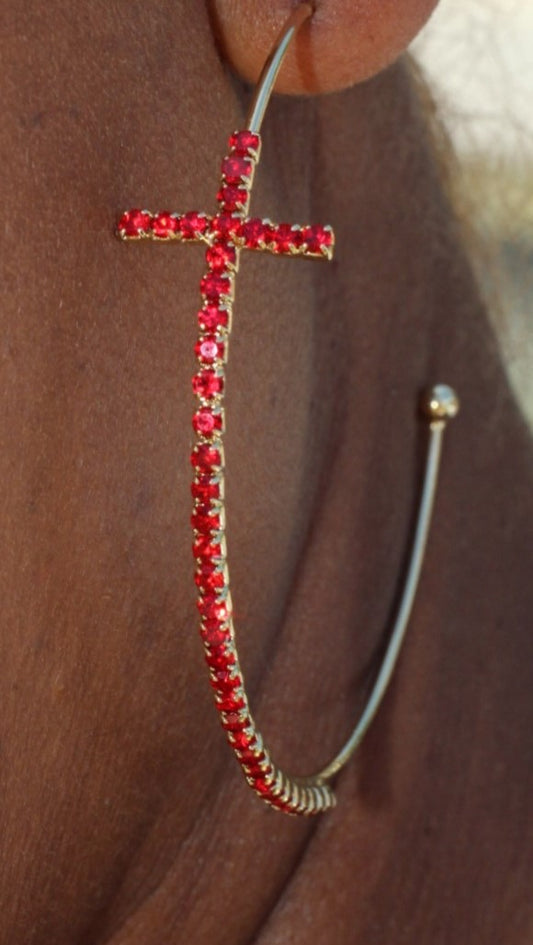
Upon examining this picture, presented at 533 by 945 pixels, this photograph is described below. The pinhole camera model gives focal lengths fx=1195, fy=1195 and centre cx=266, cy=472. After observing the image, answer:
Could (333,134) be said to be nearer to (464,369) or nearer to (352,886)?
(464,369)

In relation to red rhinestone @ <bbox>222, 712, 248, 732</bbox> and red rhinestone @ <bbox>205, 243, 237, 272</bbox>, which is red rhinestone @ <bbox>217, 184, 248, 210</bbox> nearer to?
red rhinestone @ <bbox>205, 243, 237, 272</bbox>

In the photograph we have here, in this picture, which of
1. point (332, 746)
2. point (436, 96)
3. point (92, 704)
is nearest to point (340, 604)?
point (332, 746)

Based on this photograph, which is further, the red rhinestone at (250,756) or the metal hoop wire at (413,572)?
the metal hoop wire at (413,572)

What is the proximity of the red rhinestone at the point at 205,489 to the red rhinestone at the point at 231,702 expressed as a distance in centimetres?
9

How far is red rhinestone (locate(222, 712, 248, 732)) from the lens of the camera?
0.52m

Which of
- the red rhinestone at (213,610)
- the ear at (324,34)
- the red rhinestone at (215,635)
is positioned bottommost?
the red rhinestone at (215,635)

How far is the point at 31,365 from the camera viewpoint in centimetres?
44

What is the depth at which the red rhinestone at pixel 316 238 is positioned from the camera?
0.48 meters

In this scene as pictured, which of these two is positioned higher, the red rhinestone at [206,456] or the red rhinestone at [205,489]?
the red rhinestone at [206,456]

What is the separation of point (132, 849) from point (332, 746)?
14cm

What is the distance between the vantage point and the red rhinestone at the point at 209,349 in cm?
47

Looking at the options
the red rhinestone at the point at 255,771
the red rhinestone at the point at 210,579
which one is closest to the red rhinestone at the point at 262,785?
the red rhinestone at the point at 255,771

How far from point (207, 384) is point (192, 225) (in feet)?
0.21

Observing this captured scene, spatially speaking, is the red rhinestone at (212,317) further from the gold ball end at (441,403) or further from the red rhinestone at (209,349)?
the gold ball end at (441,403)
